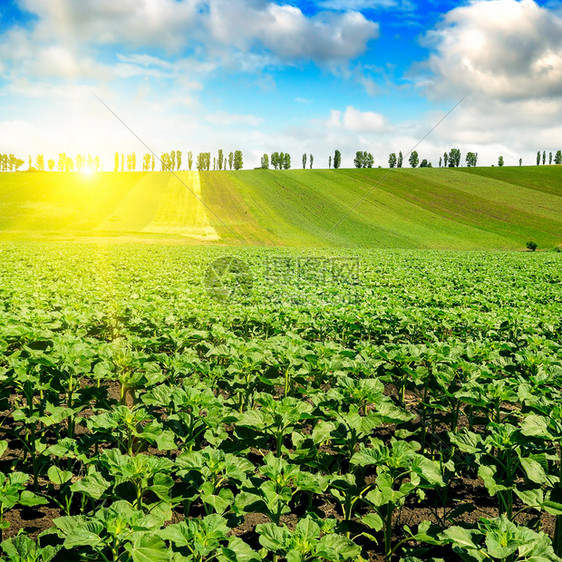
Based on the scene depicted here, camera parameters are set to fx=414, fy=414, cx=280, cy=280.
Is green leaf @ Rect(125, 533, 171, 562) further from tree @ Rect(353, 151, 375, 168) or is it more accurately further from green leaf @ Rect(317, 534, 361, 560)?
tree @ Rect(353, 151, 375, 168)

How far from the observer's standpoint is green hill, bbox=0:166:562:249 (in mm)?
54375

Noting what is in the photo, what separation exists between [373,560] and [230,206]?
63819mm

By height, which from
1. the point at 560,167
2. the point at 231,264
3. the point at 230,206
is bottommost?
the point at 231,264

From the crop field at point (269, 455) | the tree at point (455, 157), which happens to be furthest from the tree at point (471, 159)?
the crop field at point (269, 455)

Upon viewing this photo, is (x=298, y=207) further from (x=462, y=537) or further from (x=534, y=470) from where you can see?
(x=462, y=537)

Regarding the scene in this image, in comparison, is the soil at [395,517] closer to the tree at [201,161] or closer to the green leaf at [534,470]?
the green leaf at [534,470]

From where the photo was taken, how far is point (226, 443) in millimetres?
3475

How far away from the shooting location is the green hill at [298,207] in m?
54.4

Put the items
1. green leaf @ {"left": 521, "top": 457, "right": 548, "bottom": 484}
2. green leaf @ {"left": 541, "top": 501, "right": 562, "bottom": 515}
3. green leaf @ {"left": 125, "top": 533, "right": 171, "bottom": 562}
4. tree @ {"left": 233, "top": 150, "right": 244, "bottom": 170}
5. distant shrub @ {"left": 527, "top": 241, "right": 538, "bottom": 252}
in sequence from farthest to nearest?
tree @ {"left": 233, "top": 150, "right": 244, "bottom": 170} → distant shrub @ {"left": 527, "top": 241, "right": 538, "bottom": 252} → green leaf @ {"left": 521, "top": 457, "right": 548, "bottom": 484} → green leaf @ {"left": 541, "top": 501, "right": 562, "bottom": 515} → green leaf @ {"left": 125, "top": 533, "right": 171, "bottom": 562}

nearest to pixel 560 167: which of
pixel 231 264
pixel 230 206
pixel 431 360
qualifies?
pixel 230 206

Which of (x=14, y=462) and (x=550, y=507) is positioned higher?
(x=550, y=507)

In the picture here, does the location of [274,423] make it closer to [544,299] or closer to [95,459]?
[95,459]

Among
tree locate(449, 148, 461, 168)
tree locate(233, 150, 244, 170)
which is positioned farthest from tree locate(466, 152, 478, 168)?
tree locate(233, 150, 244, 170)

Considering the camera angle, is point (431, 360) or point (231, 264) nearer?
point (431, 360)
